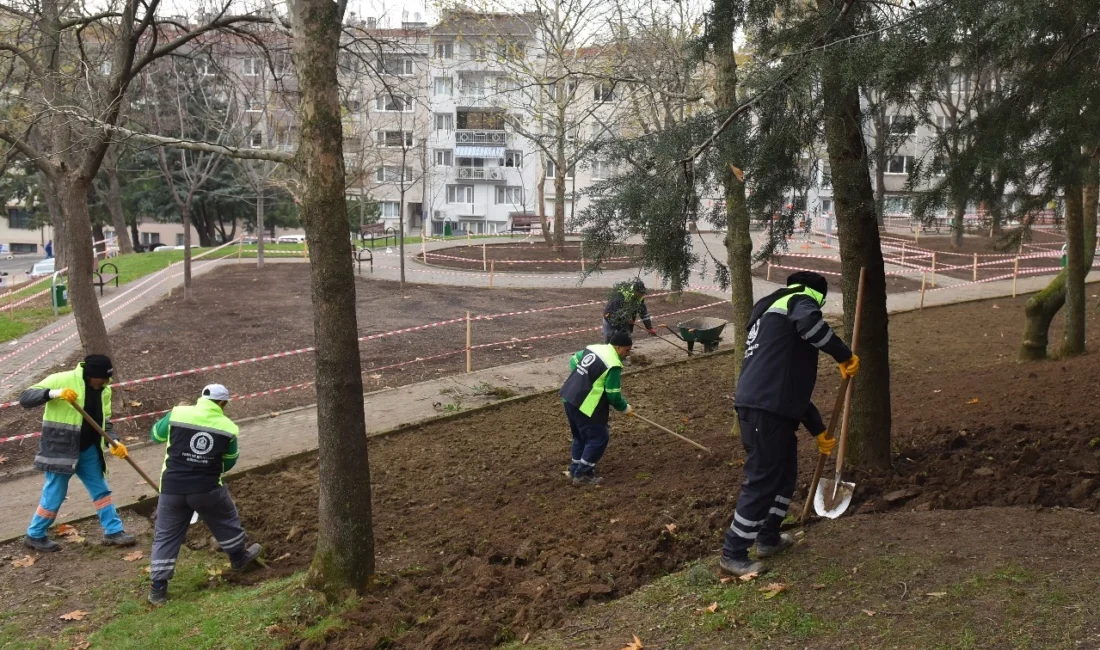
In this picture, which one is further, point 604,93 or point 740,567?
point 604,93

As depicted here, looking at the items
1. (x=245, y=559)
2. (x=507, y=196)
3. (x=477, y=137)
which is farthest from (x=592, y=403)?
(x=507, y=196)

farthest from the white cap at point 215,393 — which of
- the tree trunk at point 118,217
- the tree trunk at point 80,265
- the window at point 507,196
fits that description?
the window at point 507,196

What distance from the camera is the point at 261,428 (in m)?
10.7

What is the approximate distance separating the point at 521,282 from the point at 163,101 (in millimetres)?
9769

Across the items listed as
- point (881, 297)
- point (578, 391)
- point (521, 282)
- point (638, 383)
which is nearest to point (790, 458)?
point (881, 297)

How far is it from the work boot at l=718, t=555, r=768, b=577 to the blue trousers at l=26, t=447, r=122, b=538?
492 centimetres

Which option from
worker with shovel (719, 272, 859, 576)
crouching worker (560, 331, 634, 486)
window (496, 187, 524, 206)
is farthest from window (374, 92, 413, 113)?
window (496, 187, 524, 206)

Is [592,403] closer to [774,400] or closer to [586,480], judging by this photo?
[586,480]

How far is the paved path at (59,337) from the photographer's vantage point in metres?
13.5

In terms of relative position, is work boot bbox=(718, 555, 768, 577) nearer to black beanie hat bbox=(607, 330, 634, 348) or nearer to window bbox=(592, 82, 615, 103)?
black beanie hat bbox=(607, 330, 634, 348)

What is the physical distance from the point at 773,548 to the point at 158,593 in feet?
13.5

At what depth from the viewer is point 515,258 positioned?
1118 inches

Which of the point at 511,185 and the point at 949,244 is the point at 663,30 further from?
the point at 511,185

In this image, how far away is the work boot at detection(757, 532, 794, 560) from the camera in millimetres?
5523
